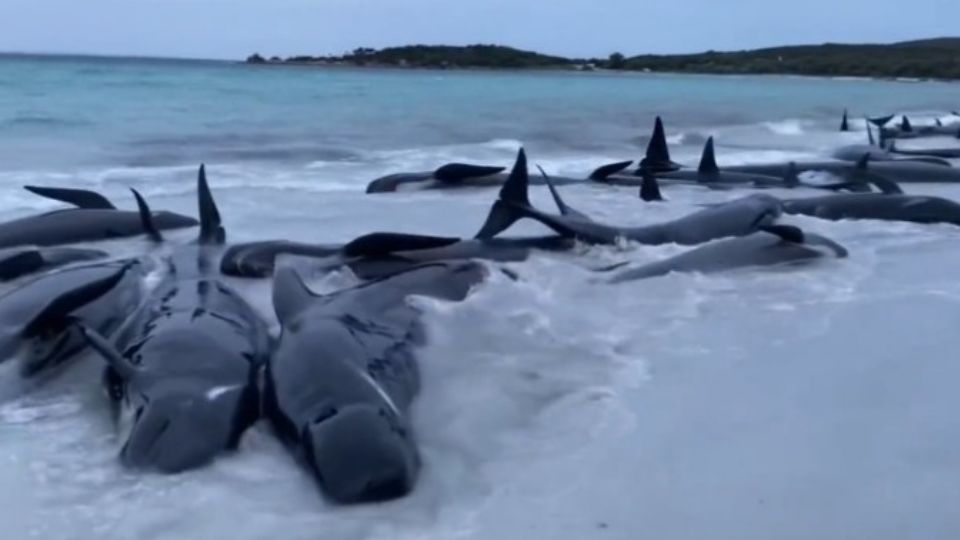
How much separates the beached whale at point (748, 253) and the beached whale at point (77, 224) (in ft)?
13.2

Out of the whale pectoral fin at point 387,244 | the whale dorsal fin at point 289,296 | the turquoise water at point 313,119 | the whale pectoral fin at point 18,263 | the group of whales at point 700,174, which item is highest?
the whale dorsal fin at point 289,296

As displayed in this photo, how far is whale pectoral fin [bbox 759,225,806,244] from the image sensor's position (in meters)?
9.52

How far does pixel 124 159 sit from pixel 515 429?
14478 millimetres

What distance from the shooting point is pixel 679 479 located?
5.12m

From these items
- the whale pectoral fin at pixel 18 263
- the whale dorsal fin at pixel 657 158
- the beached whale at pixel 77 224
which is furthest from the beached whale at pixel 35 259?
the whale dorsal fin at pixel 657 158

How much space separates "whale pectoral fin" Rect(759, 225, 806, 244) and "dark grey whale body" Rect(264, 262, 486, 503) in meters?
3.23

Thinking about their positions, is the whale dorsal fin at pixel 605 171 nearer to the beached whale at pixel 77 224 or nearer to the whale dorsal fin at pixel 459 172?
the whale dorsal fin at pixel 459 172

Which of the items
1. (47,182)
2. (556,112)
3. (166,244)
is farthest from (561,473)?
(556,112)

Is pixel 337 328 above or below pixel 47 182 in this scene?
above

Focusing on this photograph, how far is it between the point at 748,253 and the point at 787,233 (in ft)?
1.38

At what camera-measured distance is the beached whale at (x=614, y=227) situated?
32.1 feet

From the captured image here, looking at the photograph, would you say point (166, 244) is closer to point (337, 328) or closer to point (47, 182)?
point (337, 328)

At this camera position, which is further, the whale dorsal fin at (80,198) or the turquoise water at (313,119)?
the turquoise water at (313,119)

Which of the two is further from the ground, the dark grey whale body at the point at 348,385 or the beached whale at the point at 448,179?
the dark grey whale body at the point at 348,385
